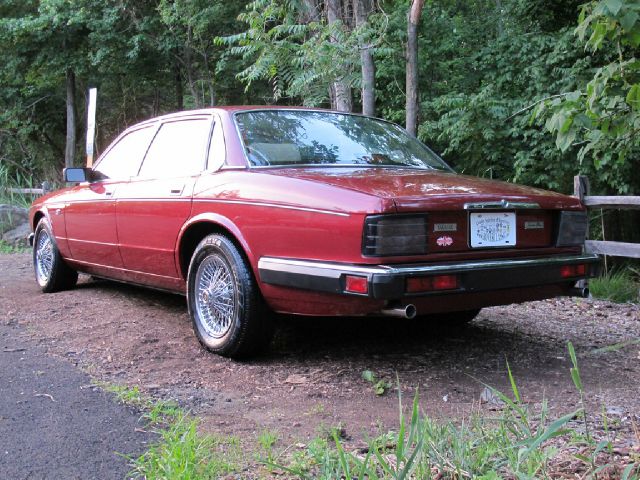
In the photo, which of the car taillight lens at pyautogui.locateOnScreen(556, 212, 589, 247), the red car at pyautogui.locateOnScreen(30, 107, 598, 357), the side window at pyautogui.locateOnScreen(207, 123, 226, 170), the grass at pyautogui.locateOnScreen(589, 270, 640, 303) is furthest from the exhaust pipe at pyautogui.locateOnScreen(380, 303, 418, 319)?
the grass at pyautogui.locateOnScreen(589, 270, 640, 303)

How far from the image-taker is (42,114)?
830 inches

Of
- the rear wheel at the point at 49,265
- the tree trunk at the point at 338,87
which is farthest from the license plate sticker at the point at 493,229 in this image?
the tree trunk at the point at 338,87

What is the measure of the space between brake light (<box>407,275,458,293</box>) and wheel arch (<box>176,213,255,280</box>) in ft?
3.28

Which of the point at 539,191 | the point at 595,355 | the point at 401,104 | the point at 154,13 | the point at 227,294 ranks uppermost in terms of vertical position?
the point at 154,13

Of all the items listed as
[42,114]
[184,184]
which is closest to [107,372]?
[184,184]

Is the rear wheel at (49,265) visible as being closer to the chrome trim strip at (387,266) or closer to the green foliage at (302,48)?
the green foliage at (302,48)

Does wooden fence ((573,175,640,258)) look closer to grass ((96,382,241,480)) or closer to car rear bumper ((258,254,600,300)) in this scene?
car rear bumper ((258,254,600,300))

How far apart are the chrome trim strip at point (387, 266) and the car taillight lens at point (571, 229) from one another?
10cm

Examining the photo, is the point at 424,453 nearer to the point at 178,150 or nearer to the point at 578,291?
the point at 578,291

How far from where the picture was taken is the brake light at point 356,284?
3.06 m

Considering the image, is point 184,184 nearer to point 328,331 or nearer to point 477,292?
point 328,331

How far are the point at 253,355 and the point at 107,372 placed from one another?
32.8 inches

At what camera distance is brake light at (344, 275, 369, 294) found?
3.06 m

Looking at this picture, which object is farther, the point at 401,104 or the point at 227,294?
the point at 401,104
